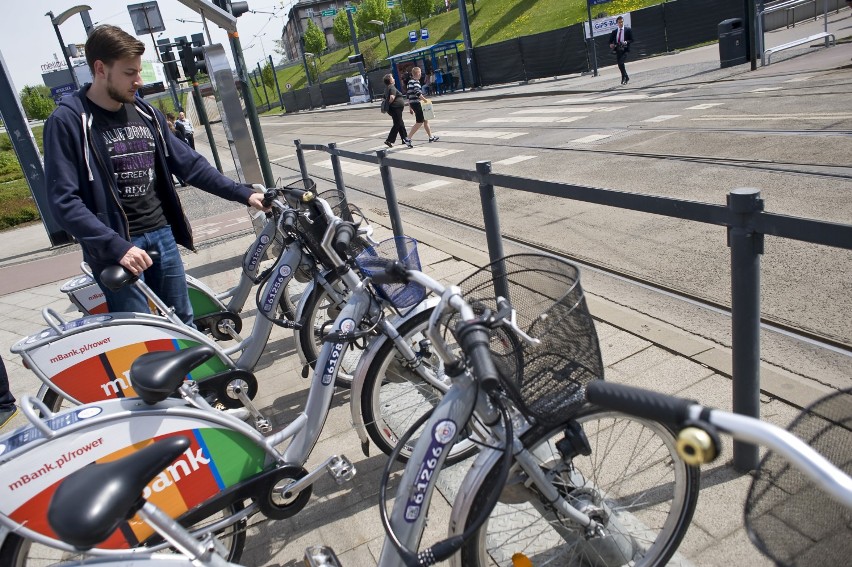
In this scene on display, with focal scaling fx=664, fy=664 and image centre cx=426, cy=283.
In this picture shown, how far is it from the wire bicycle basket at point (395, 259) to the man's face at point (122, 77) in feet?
4.52

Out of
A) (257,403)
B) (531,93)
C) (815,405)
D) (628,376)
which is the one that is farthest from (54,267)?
(531,93)

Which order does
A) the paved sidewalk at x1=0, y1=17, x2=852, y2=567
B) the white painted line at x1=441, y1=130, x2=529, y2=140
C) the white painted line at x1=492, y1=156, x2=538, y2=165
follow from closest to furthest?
the paved sidewalk at x1=0, y1=17, x2=852, y2=567, the white painted line at x1=492, y1=156, x2=538, y2=165, the white painted line at x1=441, y1=130, x2=529, y2=140

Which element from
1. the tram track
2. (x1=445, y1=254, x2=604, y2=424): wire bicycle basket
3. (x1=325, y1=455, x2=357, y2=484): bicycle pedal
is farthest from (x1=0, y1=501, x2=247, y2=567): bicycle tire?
the tram track

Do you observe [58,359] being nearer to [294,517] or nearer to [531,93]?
[294,517]

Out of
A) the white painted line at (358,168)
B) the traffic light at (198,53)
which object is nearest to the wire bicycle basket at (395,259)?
the traffic light at (198,53)

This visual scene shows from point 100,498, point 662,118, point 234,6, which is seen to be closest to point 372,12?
point 662,118

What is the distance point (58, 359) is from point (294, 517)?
1384mm

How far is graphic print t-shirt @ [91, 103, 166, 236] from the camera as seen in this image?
3.29 m

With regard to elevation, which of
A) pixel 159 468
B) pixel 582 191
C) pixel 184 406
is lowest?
pixel 184 406

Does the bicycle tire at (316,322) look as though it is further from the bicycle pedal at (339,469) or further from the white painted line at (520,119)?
the white painted line at (520,119)

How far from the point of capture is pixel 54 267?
32.2ft

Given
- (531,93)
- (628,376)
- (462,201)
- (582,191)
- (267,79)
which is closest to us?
(582,191)

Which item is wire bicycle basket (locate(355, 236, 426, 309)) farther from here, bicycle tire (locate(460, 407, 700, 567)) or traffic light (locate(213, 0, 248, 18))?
traffic light (locate(213, 0, 248, 18))

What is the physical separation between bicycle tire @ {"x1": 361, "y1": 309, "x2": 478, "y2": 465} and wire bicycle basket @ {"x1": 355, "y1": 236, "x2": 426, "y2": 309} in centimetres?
10
